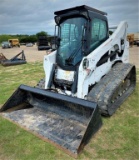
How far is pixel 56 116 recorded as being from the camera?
3.68m

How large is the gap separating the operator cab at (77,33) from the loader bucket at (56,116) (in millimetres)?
902

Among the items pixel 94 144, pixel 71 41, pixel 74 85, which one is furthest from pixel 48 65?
pixel 94 144

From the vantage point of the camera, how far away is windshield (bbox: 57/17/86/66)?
4098 mm

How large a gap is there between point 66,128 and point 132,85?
9.18 feet

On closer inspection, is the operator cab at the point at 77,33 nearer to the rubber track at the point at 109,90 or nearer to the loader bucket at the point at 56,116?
the rubber track at the point at 109,90

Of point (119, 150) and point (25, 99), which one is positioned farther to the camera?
point (25, 99)

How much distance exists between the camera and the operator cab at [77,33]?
3.99 metres

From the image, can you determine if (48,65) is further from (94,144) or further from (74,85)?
(94,144)

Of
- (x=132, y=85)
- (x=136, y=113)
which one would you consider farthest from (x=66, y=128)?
(x=132, y=85)

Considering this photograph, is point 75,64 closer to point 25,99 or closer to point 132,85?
point 25,99

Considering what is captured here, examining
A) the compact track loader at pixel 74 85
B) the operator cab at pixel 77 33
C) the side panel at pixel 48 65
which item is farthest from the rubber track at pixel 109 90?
the side panel at pixel 48 65

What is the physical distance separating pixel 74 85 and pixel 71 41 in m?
1.06

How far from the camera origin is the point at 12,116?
3.81 m

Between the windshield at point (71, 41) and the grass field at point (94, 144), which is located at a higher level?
the windshield at point (71, 41)
